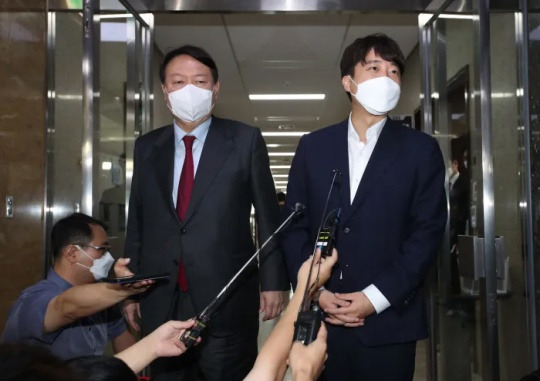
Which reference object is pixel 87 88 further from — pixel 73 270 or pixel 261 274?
pixel 261 274

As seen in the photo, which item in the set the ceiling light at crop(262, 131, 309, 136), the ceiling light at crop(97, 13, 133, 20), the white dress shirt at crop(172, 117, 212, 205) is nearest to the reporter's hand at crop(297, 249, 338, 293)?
the white dress shirt at crop(172, 117, 212, 205)

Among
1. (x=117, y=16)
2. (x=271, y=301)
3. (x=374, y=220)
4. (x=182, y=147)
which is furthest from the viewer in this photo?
(x=117, y=16)

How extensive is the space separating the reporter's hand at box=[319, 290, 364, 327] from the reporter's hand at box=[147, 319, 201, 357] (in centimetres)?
54

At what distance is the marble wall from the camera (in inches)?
132

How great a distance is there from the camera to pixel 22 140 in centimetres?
354

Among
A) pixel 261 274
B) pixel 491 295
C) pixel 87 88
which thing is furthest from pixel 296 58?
pixel 261 274

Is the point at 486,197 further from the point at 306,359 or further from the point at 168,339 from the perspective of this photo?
the point at 306,359

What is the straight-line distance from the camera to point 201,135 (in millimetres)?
2580

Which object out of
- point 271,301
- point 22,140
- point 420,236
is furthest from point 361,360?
point 22,140

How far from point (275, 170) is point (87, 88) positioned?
18.2m

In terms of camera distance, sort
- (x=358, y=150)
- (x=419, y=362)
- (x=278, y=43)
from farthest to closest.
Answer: (x=278, y=43) → (x=419, y=362) → (x=358, y=150)

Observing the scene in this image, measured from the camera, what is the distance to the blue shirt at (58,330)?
7.22 feet

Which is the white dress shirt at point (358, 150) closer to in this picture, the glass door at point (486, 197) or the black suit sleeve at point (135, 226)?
the black suit sleeve at point (135, 226)

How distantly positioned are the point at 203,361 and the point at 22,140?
5.69 feet
